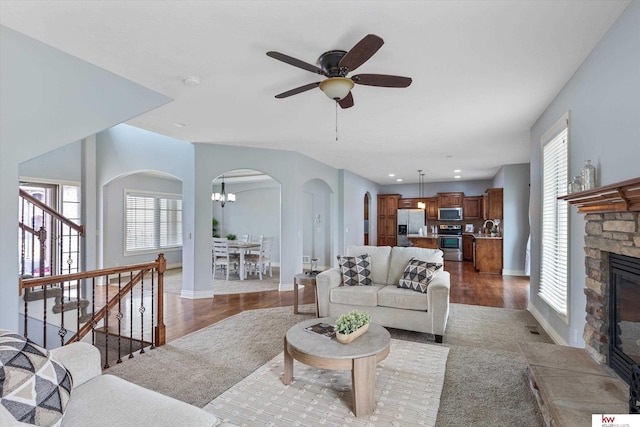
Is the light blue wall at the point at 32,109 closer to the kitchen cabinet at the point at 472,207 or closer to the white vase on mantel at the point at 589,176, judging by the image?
the white vase on mantel at the point at 589,176

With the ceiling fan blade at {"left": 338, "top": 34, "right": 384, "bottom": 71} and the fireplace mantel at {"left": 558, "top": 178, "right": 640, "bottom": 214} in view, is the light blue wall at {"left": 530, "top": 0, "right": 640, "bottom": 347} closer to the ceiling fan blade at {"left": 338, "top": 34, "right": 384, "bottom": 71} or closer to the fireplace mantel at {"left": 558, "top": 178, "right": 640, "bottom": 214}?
the fireplace mantel at {"left": 558, "top": 178, "right": 640, "bottom": 214}

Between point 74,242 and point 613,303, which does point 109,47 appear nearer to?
point 613,303

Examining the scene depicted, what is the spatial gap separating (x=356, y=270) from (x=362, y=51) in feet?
9.41

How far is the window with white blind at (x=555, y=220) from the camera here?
336 cm

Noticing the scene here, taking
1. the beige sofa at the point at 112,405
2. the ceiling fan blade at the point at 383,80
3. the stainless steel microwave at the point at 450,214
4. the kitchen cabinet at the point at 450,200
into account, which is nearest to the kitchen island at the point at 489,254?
the stainless steel microwave at the point at 450,214

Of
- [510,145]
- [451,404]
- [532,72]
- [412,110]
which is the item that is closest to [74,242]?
[412,110]

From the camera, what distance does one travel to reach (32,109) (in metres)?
2.56

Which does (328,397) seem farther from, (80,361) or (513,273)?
(513,273)

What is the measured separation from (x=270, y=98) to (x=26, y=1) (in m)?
2.06

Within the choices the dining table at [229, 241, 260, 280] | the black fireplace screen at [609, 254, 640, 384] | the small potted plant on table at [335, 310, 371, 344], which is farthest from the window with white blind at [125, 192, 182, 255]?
the black fireplace screen at [609, 254, 640, 384]

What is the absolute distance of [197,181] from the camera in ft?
18.8

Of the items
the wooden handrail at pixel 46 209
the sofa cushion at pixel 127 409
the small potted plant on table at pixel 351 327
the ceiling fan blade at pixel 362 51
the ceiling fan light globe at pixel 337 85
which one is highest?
the ceiling fan blade at pixel 362 51

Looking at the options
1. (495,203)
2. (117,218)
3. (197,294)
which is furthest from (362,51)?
(495,203)

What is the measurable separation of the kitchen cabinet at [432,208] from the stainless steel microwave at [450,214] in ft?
1.08
